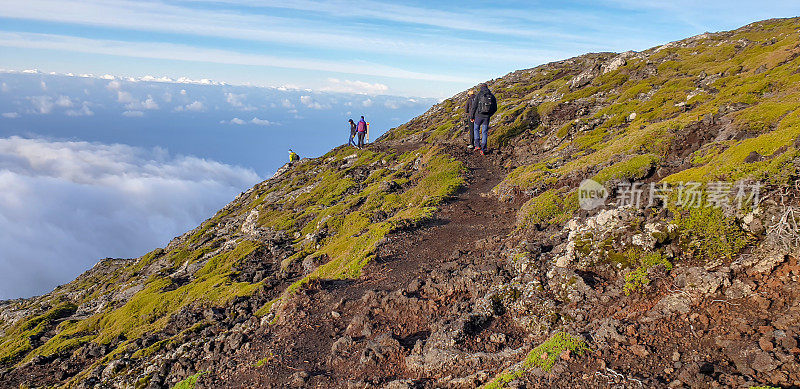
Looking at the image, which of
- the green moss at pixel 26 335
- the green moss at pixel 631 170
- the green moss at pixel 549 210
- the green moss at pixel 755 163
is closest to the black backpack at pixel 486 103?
the green moss at pixel 549 210

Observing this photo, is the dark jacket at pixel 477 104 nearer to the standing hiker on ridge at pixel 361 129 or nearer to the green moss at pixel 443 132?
the green moss at pixel 443 132

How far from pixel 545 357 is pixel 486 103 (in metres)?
23.2

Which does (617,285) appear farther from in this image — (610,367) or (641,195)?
(641,195)

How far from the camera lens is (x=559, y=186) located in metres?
22.7

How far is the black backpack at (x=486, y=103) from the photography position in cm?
2943

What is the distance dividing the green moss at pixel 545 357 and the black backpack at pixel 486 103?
73.8 feet

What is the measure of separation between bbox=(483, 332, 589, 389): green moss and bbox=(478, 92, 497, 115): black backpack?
22.5 meters

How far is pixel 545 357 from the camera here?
29.0 feet

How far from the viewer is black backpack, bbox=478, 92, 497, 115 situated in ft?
96.6

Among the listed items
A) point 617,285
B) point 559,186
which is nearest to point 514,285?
point 617,285

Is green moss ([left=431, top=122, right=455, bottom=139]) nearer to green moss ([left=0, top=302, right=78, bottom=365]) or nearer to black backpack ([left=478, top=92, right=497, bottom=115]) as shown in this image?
black backpack ([left=478, top=92, right=497, bottom=115])

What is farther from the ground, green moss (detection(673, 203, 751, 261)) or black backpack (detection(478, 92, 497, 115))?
black backpack (detection(478, 92, 497, 115))

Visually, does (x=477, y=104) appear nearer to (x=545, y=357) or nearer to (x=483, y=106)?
(x=483, y=106)

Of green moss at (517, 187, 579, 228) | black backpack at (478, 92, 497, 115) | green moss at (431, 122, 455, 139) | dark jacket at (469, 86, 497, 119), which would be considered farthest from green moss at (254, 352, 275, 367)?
green moss at (431, 122, 455, 139)
